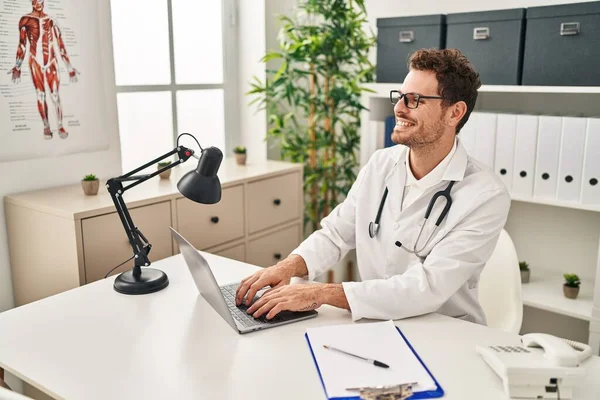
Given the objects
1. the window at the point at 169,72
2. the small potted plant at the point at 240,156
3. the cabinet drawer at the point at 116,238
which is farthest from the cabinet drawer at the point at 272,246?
the window at the point at 169,72

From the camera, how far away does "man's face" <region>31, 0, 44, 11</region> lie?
7.55ft

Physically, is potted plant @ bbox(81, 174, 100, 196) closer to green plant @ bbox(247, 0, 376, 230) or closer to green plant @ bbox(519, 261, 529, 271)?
green plant @ bbox(247, 0, 376, 230)

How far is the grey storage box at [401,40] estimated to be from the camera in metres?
2.63

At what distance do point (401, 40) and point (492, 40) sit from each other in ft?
1.48

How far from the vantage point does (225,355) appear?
1.34m

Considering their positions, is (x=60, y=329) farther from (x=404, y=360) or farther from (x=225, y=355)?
(x=404, y=360)

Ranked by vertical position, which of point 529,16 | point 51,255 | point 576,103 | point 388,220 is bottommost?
point 51,255

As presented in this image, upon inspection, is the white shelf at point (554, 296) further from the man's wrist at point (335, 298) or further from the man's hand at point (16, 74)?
the man's hand at point (16, 74)

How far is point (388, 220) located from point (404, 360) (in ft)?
2.07

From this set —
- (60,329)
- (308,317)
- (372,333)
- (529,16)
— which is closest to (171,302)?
(60,329)

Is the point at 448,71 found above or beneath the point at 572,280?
above

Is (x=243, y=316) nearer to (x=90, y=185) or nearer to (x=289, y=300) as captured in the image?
(x=289, y=300)

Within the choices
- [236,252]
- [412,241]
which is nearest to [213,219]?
[236,252]

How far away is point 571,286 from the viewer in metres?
2.53
